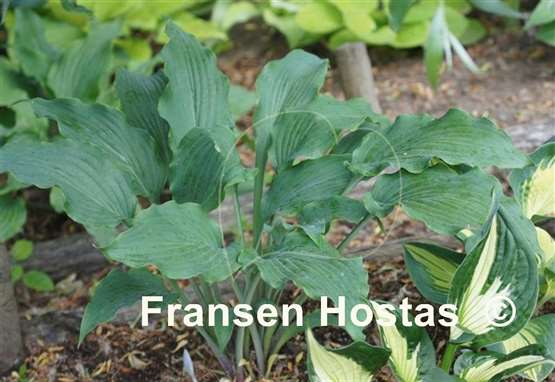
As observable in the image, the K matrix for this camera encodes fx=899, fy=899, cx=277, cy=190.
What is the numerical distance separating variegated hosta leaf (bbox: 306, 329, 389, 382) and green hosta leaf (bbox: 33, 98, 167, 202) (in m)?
0.55

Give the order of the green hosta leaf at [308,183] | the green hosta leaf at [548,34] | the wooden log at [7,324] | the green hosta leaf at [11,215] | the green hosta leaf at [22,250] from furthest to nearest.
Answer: the green hosta leaf at [548,34], the green hosta leaf at [22,250], the green hosta leaf at [11,215], the wooden log at [7,324], the green hosta leaf at [308,183]

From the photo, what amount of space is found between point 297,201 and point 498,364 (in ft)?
1.71

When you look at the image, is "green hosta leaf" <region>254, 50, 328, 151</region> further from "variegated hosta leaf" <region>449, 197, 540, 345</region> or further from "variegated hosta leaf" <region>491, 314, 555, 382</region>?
"variegated hosta leaf" <region>491, 314, 555, 382</region>

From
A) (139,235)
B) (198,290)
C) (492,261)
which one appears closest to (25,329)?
(198,290)

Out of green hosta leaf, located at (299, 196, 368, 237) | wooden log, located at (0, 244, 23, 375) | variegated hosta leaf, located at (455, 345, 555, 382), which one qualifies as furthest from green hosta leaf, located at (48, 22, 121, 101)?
variegated hosta leaf, located at (455, 345, 555, 382)

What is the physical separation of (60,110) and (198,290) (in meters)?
0.50

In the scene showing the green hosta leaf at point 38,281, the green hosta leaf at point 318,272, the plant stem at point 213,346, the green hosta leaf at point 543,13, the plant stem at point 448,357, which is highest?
the green hosta leaf at point 543,13

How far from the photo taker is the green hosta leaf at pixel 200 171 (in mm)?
1831

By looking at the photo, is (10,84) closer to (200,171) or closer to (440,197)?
(200,171)

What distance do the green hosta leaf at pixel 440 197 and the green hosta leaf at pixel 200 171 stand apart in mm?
294

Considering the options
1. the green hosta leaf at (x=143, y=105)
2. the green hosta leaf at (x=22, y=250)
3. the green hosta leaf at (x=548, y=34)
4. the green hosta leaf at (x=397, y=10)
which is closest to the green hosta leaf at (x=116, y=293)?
the green hosta leaf at (x=143, y=105)

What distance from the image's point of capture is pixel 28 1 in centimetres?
276

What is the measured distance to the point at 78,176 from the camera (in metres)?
1.86

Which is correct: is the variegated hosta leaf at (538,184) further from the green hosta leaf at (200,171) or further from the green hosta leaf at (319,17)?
the green hosta leaf at (319,17)
